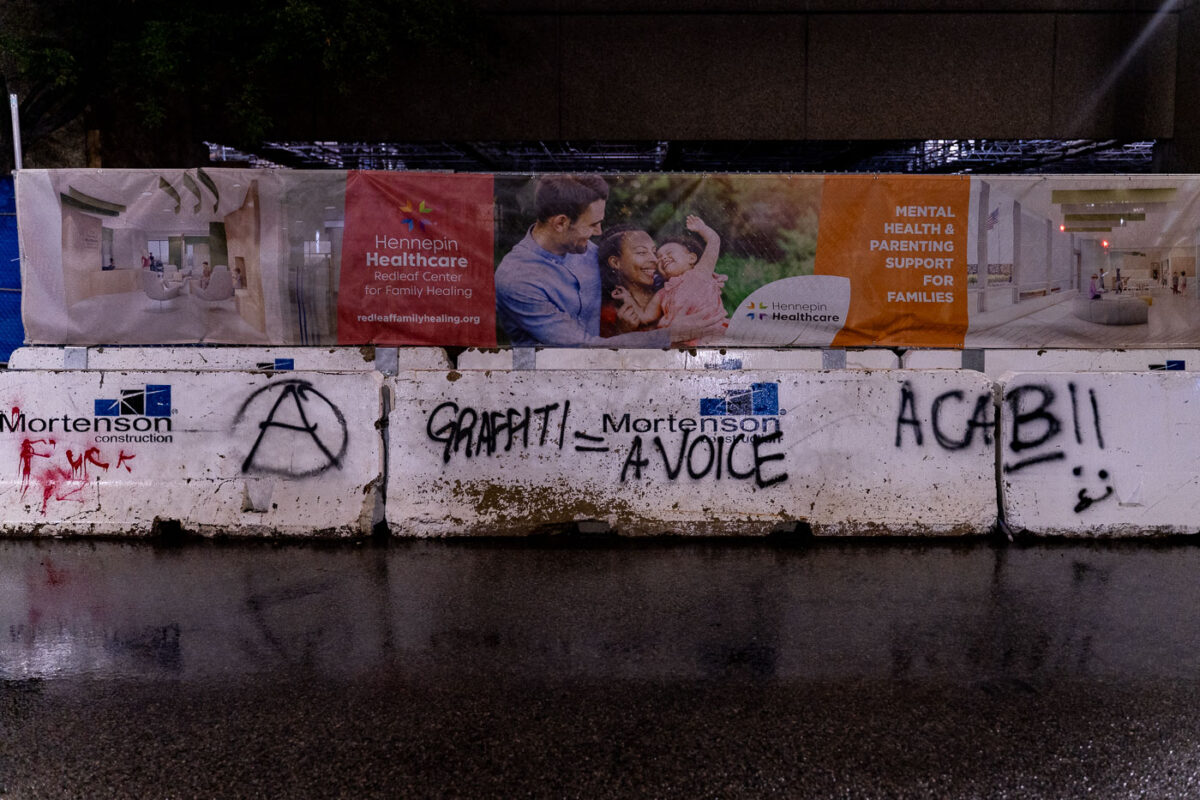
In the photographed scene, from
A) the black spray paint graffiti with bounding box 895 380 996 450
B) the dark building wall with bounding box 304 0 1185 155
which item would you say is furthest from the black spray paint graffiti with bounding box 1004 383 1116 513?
the dark building wall with bounding box 304 0 1185 155

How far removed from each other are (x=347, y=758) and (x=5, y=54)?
1388 centimetres

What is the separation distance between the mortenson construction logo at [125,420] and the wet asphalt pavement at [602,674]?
96cm

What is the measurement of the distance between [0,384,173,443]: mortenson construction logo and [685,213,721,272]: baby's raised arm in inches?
161

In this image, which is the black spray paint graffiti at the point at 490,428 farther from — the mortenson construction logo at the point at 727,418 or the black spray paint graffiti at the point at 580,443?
the mortenson construction logo at the point at 727,418

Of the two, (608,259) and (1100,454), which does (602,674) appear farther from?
(1100,454)

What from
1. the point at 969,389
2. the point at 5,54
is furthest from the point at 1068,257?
the point at 5,54

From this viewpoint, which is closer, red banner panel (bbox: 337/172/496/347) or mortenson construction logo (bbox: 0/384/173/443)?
mortenson construction logo (bbox: 0/384/173/443)

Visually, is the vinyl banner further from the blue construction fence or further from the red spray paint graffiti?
the blue construction fence

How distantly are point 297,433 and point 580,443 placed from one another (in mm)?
2029

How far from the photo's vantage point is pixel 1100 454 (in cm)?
686

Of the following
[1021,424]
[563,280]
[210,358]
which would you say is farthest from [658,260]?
[210,358]

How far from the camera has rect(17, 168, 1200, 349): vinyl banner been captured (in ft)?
24.9

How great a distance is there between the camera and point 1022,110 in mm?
14680

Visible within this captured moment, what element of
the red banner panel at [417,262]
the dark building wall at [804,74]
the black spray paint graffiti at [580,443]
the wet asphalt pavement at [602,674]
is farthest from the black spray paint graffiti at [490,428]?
the dark building wall at [804,74]
